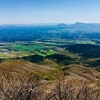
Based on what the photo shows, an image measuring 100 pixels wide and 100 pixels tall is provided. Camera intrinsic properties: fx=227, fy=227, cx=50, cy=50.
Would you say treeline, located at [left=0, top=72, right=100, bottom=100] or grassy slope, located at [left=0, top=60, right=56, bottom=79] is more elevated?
treeline, located at [left=0, top=72, right=100, bottom=100]

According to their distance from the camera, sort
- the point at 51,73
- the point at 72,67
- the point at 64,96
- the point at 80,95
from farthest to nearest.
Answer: the point at 72,67
the point at 51,73
the point at 80,95
the point at 64,96

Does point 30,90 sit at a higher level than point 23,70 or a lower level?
higher

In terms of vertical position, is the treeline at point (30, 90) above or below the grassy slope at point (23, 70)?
above

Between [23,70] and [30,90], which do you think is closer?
[30,90]

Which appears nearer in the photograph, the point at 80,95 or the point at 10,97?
the point at 10,97

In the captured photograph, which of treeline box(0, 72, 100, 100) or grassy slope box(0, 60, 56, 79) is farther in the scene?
grassy slope box(0, 60, 56, 79)

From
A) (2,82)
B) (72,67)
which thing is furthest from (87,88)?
(72,67)

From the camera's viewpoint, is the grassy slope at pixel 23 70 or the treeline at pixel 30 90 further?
the grassy slope at pixel 23 70

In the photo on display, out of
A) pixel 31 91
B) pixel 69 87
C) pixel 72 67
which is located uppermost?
pixel 31 91

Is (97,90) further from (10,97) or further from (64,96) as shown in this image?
(10,97)

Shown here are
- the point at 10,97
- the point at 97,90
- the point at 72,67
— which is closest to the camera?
the point at 10,97

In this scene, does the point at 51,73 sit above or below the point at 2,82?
below
